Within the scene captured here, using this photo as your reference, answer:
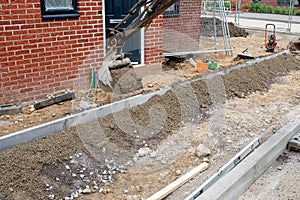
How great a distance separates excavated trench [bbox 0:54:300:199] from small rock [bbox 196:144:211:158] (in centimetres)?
41

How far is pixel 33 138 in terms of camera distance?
4094 mm

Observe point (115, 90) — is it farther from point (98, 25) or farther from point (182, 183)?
point (182, 183)

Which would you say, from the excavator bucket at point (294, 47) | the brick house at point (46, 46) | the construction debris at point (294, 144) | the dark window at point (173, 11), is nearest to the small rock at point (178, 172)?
the construction debris at point (294, 144)

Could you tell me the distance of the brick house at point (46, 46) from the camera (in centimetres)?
546

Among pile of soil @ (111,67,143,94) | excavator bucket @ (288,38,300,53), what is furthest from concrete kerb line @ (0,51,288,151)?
excavator bucket @ (288,38,300,53)

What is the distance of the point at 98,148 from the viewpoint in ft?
14.0

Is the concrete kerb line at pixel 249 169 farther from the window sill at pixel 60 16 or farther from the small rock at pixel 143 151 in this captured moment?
the window sill at pixel 60 16

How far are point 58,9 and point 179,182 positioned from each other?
375 centimetres

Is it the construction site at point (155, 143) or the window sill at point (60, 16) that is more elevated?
the window sill at point (60, 16)

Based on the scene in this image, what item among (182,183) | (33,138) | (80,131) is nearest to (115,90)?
(80,131)

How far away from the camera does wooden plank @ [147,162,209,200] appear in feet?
11.5

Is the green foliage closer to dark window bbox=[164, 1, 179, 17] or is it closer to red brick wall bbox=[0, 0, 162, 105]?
dark window bbox=[164, 1, 179, 17]

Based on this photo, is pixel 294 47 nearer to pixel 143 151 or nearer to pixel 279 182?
pixel 279 182

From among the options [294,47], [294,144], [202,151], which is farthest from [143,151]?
[294,47]
